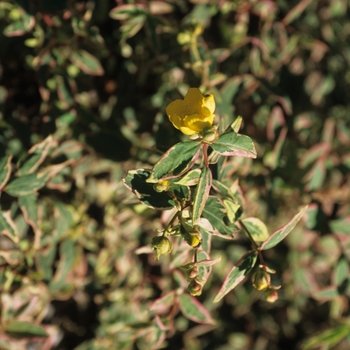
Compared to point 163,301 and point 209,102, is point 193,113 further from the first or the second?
point 163,301

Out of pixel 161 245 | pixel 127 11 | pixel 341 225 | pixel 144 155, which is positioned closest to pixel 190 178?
pixel 161 245

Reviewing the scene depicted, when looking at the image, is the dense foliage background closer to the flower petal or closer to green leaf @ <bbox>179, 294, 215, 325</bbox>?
green leaf @ <bbox>179, 294, 215, 325</bbox>

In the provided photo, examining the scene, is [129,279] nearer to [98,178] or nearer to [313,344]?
[98,178]

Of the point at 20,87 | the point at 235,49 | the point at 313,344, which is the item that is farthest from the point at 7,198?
the point at 313,344

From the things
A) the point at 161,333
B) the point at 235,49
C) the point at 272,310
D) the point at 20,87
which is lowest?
the point at 272,310

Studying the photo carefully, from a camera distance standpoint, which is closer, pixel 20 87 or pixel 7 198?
pixel 7 198

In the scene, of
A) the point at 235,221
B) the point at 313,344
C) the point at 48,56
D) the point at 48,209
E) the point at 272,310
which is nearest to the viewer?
the point at 235,221

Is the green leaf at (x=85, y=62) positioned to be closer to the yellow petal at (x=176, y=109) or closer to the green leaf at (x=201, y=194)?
the yellow petal at (x=176, y=109)

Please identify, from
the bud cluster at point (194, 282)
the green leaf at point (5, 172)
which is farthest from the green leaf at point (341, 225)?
the green leaf at point (5, 172)
